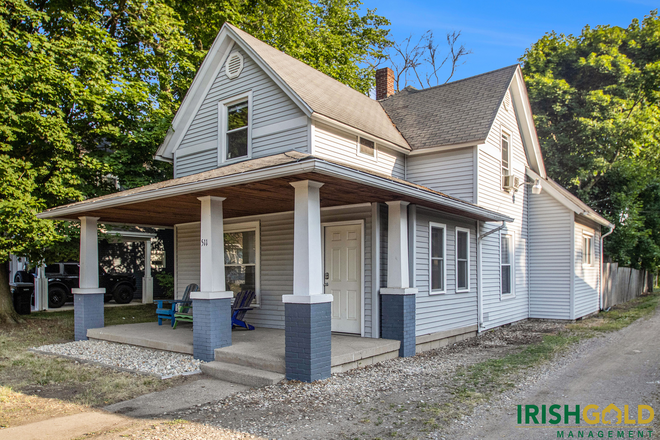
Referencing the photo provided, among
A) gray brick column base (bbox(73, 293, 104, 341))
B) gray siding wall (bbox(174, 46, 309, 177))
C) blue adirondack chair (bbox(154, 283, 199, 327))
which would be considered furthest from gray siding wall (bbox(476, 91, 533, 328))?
gray brick column base (bbox(73, 293, 104, 341))

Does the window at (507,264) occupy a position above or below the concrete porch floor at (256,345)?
above

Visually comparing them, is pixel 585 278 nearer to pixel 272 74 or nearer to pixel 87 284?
pixel 272 74

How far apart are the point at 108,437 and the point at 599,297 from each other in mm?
15936

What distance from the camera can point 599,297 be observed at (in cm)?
1577

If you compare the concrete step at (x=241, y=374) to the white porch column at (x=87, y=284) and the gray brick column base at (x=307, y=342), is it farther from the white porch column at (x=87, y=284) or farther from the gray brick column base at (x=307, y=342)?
the white porch column at (x=87, y=284)

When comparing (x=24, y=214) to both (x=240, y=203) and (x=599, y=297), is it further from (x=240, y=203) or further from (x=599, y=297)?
(x=599, y=297)

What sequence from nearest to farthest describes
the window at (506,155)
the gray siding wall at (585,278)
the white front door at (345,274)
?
1. the white front door at (345,274)
2. the window at (506,155)
3. the gray siding wall at (585,278)

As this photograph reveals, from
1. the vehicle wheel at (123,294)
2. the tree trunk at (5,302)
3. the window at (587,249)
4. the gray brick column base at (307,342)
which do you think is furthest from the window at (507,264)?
the vehicle wheel at (123,294)

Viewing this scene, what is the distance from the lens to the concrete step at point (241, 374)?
6082 millimetres

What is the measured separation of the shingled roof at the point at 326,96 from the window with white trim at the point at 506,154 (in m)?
2.89

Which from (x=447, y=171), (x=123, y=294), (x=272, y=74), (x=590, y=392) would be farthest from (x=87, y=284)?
(x=123, y=294)

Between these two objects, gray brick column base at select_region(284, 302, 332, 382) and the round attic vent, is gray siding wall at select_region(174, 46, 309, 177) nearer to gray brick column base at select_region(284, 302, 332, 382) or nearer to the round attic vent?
the round attic vent

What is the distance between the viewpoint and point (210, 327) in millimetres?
7148

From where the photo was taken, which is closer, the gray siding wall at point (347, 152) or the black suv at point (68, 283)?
the gray siding wall at point (347, 152)
